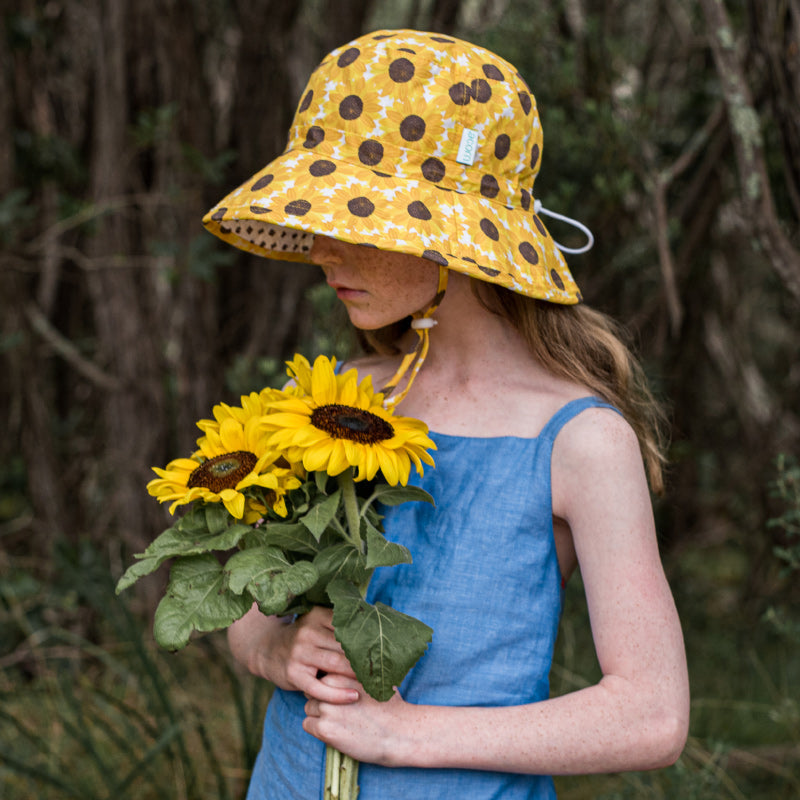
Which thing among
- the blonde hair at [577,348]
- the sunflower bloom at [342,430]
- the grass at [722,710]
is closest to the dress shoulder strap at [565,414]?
the blonde hair at [577,348]

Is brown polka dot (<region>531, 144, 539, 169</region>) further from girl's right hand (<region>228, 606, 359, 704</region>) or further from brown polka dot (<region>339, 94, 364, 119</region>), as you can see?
girl's right hand (<region>228, 606, 359, 704</region>)

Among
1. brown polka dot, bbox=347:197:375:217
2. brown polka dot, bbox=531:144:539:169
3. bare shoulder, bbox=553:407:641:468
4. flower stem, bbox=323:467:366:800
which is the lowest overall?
flower stem, bbox=323:467:366:800

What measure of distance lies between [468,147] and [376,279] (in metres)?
0.25

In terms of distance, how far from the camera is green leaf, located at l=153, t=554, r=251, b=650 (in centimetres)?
108

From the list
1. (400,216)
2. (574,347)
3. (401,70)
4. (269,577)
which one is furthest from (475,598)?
(401,70)

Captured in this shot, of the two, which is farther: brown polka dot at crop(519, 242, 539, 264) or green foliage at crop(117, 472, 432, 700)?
brown polka dot at crop(519, 242, 539, 264)

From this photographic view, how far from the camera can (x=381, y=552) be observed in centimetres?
109

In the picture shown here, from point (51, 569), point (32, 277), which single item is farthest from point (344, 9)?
point (51, 569)

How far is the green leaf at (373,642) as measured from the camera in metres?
1.08

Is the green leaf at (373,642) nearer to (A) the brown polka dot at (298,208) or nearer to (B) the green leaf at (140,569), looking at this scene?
(B) the green leaf at (140,569)

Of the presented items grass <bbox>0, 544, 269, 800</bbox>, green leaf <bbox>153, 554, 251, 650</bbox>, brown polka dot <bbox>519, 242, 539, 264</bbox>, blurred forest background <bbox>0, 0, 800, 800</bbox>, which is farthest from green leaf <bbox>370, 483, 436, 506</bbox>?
grass <bbox>0, 544, 269, 800</bbox>

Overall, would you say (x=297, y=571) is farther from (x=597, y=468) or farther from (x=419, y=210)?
(x=419, y=210)

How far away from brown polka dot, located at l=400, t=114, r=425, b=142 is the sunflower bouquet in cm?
39

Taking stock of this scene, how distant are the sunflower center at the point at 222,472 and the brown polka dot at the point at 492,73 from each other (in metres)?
0.71
